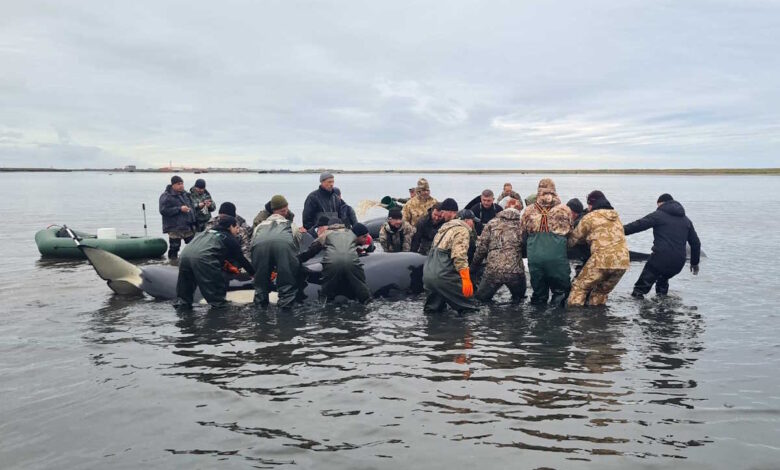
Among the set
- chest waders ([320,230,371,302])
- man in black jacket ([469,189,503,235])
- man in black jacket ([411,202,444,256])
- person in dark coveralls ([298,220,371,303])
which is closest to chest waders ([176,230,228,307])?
person in dark coveralls ([298,220,371,303])

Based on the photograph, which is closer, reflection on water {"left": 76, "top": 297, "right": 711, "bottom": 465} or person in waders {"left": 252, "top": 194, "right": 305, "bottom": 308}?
reflection on water {"left": 76, "top": 297, "right": 711, "bottom": 465}

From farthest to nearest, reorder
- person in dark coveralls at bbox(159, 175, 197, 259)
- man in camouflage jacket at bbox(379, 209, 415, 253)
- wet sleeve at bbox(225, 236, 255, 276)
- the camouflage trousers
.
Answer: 1. person in dark coveralls at bbox(159, 175, 197, 259)
2. man in camouflage jacket at bbox(379, 209, 415, 253)
3. wet sleeve at bbox(225, 236, 255, 276)
4. the camouflage trousers

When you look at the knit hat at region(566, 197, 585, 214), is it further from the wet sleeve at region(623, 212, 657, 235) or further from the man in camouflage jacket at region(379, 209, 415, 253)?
the man in camouflage jacket at region(379, 209, 415, 253)

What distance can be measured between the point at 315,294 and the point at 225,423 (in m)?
5.30

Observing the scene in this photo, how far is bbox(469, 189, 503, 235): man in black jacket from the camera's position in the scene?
509 inches

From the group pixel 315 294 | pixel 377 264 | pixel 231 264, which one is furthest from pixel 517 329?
pixel 231 264

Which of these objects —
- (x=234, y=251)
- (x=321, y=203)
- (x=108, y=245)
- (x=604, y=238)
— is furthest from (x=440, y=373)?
(x=108, y=245)

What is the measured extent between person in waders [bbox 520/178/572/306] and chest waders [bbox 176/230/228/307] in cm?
568

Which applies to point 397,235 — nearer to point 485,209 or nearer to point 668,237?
point 485,209

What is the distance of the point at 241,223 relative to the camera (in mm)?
13531

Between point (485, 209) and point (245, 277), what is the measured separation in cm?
587

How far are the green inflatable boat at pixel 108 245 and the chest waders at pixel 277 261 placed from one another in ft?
27.3

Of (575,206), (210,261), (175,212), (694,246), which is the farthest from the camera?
(175,212)

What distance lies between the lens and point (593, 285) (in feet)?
33.1
